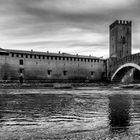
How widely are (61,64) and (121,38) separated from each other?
56.8 feet

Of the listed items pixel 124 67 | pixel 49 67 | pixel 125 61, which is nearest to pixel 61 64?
pixel 49 67

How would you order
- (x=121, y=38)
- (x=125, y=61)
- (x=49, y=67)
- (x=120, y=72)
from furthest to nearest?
(x=121, y=38), (x=120, y=72), (x=49, y=67), (x=125, y=61)

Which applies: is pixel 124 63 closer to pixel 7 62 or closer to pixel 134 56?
pixel 134 56

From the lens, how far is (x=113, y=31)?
7000 cm

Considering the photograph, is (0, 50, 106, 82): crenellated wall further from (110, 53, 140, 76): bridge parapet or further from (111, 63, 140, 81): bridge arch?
(111, 63, 140, 81): bridge arch

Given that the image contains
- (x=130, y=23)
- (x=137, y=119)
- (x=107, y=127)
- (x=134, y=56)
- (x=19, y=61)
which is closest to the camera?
(x=107, y=127)

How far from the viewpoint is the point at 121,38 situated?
67375mm

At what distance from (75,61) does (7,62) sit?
15618 mm

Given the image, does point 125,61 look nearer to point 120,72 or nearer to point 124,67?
point 124,67

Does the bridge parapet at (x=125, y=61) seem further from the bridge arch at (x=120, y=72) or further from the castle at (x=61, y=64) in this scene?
the castle at (x=61, y=64)

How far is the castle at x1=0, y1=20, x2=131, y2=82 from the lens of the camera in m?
53.3

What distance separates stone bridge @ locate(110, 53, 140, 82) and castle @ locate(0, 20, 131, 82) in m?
2.84

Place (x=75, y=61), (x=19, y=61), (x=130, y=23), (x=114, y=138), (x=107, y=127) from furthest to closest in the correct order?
(x=130, y=23)
(x=75, y=61)
(x=19, y=61)
(x=107, y=127)
(x=114, y=138)

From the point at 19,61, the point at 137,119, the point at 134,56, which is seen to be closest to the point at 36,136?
the point at 137,119
